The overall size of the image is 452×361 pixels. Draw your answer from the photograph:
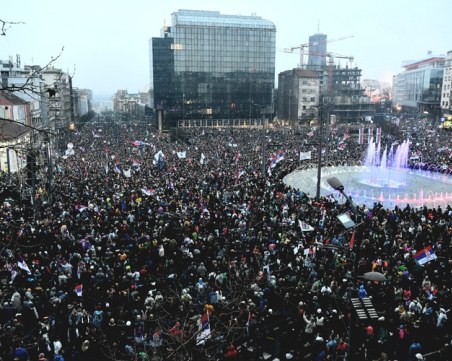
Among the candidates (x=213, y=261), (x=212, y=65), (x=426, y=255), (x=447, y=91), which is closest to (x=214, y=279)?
(x=213, y=261)

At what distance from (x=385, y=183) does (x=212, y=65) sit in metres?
73.1

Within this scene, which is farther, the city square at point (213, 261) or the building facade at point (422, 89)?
the building facade at point (422, 89)

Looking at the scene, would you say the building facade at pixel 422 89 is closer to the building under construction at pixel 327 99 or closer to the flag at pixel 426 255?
the building under construction at pixel 327 99

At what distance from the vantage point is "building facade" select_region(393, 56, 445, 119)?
358ft

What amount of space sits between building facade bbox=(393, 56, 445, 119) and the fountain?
2875 inches

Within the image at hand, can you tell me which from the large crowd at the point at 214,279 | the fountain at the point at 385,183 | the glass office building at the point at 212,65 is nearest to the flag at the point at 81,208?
the large crowd at the point at 214,279

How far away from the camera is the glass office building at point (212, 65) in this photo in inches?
3824

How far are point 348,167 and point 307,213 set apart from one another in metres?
22.6

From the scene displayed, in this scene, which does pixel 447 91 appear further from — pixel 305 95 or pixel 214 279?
pixel 214 279

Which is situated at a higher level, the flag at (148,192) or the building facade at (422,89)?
the building facade at (422,89)

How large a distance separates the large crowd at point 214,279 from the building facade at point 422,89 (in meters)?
100

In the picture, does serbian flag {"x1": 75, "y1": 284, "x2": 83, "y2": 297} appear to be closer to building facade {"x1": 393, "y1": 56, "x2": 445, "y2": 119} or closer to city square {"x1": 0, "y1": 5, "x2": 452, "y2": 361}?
city square {"x1": 0, "y1": 5, "x2": 452, "y2": 361}

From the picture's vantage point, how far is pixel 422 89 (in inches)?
4715

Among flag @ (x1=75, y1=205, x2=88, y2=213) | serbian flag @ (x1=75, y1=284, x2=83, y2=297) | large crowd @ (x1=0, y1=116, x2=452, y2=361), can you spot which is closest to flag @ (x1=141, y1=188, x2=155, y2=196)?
large crowd @ (x1=0, y1=116, x2=452, y2=361)
